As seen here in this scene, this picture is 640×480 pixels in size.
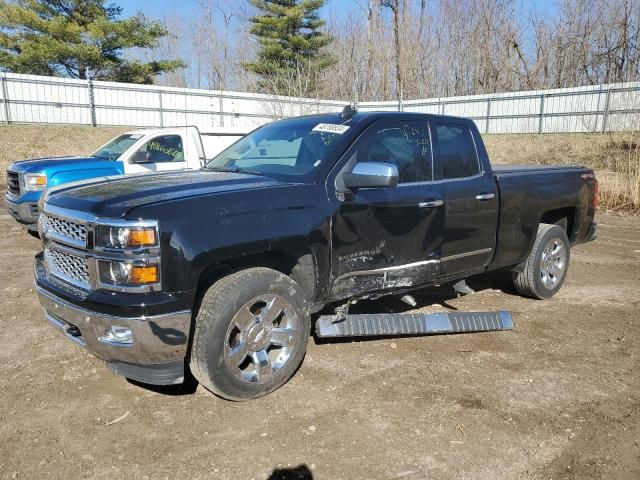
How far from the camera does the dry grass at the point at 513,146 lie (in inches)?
678

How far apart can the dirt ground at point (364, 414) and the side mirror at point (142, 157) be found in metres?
4.28

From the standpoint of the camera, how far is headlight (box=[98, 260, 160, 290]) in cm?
289

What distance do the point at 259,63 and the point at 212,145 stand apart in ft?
78.4

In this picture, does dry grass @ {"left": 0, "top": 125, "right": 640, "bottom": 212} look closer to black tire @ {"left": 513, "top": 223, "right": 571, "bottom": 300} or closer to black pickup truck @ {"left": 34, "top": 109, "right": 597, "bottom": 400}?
black tire @ {"left": 513, "top": 223, "right": 571, "bottom": 300}

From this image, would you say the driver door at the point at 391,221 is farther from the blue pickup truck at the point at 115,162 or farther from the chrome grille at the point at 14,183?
the chrome grille at the point at 14,183

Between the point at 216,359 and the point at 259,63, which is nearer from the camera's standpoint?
the point at 216,359

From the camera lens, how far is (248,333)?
3.35 m

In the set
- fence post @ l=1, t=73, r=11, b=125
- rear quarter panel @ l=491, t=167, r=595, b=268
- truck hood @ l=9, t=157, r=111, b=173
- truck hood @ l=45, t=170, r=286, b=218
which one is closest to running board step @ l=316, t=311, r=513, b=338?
rear quarter panel @ l=491, t=167, r=595, b=268

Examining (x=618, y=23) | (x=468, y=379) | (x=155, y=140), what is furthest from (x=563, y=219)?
(x=618, y=23)

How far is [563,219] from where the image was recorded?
19.5 ft

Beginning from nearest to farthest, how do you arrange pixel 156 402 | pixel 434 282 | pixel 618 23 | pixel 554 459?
pixel 554 459
pixel 156 402
pixel 434 282
pixel 618 23

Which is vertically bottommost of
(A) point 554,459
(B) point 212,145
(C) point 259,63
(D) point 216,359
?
(A) point 554,459

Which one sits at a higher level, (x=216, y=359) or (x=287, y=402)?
(x=216, y=359)

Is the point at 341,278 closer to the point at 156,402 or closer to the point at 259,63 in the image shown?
the point at 156,402
